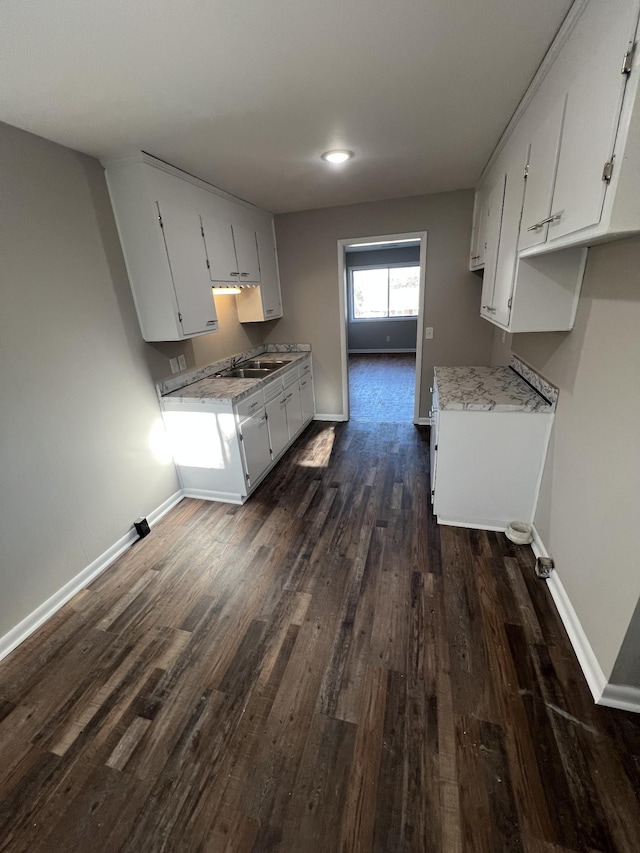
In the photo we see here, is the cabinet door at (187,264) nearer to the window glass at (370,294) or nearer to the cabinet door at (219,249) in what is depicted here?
the cabinet door at (219,249)

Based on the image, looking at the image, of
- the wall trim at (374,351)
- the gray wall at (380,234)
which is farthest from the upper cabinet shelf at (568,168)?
the wall trim at (374,351)

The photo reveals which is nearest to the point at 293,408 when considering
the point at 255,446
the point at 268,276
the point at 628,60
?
the point at 255,446

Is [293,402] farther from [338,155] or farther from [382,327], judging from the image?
[382,327]

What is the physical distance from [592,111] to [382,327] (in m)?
7.66

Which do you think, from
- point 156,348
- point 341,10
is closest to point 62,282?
point 156,348

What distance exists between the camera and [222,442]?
2719 millimetres

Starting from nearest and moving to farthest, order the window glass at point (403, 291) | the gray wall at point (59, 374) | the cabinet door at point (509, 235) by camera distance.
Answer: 1. the gray wall at point (59, 374)
2. the cabinet door at point (509, 235)
3. the window glass at point (403, 291)

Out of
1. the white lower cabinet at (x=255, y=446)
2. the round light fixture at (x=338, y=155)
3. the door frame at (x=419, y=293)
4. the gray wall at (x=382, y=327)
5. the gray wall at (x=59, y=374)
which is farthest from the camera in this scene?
the gray wall at (x=382, y=327)

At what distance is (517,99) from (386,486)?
8.37 ft

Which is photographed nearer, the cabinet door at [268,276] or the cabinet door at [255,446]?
the cabinet door at [255,446]

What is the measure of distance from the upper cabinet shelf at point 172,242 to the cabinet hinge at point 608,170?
2307mm

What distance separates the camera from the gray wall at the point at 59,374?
1.74 metres

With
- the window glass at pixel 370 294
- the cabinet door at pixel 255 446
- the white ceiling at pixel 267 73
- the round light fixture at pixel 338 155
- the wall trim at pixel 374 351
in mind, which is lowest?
the wall trim at pixel 374 351

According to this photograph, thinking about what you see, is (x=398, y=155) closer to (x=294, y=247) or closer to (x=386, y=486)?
(x=294, y=247)
